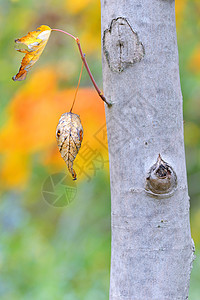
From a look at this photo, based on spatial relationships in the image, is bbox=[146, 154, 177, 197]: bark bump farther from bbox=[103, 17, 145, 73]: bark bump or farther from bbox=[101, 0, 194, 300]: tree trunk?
bbox=[103, 17, 145, 73]: bark bump

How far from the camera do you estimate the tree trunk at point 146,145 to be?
2.23ft

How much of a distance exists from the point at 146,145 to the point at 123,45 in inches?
6.7

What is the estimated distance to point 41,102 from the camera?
2410 millimetres

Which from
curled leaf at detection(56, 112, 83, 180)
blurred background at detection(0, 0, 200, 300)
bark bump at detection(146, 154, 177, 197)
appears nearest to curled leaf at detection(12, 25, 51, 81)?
curled leaf at detection(56, 112, 83, 180)

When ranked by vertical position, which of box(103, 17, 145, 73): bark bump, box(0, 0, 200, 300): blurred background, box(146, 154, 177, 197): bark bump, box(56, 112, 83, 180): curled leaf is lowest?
box(146, 154, 177, 197): bark bump

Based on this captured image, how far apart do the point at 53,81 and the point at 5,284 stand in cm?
124

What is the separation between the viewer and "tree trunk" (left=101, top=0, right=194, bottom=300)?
68 cm

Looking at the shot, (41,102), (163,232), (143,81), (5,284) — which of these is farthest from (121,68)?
(5,284)

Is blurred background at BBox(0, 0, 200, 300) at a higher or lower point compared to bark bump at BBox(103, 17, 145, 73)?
higher

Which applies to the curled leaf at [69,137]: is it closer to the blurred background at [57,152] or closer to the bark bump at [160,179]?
the bark bump at [160,179]

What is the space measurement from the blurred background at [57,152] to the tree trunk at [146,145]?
3.39 ft

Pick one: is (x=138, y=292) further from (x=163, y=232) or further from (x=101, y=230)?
(x=101, y=230)

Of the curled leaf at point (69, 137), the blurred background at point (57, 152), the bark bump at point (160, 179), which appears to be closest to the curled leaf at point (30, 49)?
the curled leaf at point (69, 137)

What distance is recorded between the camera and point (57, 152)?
2465 millimetres
